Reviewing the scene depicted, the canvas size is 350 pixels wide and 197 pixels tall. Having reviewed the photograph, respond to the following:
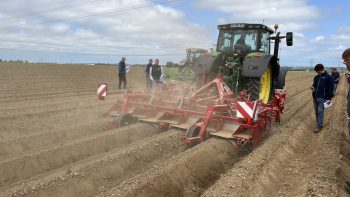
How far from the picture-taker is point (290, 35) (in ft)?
26.8

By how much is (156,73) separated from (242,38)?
4891 mm

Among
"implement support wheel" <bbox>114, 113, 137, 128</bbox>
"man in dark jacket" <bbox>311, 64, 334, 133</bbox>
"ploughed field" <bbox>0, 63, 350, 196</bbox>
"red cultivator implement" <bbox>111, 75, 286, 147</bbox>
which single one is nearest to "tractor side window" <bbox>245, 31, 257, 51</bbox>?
"red cultivator implement" <bbox>111, 75, 286, 147</bbox>

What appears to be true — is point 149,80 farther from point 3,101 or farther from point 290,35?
point 290,35

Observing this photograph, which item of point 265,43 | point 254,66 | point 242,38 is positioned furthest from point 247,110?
point 265,43

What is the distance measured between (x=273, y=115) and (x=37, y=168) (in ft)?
15.6

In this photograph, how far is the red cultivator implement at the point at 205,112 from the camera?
21.2 ft

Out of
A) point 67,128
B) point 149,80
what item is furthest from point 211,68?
point 149,80

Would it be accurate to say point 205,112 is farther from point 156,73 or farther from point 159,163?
point 156,73

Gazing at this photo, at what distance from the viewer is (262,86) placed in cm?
875

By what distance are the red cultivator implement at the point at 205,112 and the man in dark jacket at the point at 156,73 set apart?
4.29 metres

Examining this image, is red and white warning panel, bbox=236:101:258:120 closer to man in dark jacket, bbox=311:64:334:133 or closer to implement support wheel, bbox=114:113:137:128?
man in dark jacket, bbox=311:64:334:133

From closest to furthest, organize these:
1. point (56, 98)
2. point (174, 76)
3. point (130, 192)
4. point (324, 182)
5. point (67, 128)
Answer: point (130, 192) → point (324, 182) → point (67, 128) → point (174, 76) → point (56, 98)

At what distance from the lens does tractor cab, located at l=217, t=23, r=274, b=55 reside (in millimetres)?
8555

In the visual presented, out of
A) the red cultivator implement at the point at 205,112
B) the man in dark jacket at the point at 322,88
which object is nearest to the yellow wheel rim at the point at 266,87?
the red cultivator implement at the point at 205,112
